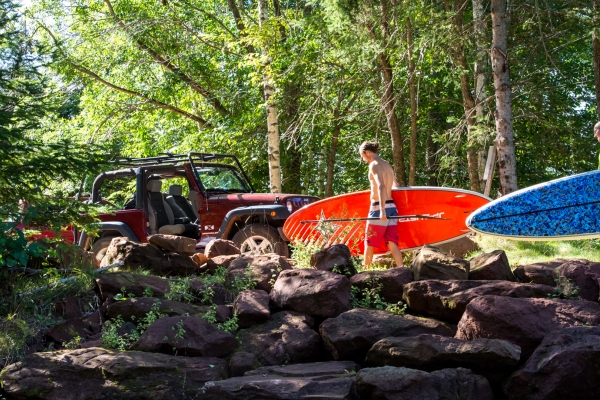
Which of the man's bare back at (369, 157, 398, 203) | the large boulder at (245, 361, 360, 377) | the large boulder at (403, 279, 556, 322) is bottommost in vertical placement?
the large boulder at (245, 361, 360, 377)

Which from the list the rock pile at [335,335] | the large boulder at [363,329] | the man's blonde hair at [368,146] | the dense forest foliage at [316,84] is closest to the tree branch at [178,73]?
the dense forest foliage at [316,84]

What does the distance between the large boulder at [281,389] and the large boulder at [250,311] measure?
3.54 feet

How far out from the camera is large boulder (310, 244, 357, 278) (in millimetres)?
7227

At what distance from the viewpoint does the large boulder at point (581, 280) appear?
21.1ft

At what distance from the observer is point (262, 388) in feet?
16.8

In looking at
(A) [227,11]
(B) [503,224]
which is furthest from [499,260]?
(A) [227,11]

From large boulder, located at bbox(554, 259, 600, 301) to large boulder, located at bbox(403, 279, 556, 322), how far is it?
0.48 feet

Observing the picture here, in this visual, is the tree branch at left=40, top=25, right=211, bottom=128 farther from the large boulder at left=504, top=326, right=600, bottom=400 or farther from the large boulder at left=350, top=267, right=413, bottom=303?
the large boulder at left=504, top=326, right=600, bottom=400

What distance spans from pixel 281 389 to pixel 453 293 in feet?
6.50

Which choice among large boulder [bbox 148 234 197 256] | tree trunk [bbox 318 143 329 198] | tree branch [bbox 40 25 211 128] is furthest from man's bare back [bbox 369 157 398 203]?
tree branch [bbox 40 25 211 128]

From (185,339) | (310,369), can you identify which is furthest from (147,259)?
(310,369)

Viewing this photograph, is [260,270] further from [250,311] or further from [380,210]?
[380,210]

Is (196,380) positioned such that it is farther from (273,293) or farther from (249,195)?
(249,195)

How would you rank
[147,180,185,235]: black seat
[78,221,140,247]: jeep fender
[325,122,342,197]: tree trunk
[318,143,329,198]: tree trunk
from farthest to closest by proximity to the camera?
[318,143,329,198]: tree trunk
[325,122,342,197]: tree trunk
[147,180,185,235]: black seat
[78,221,140,247]: jeep fender
